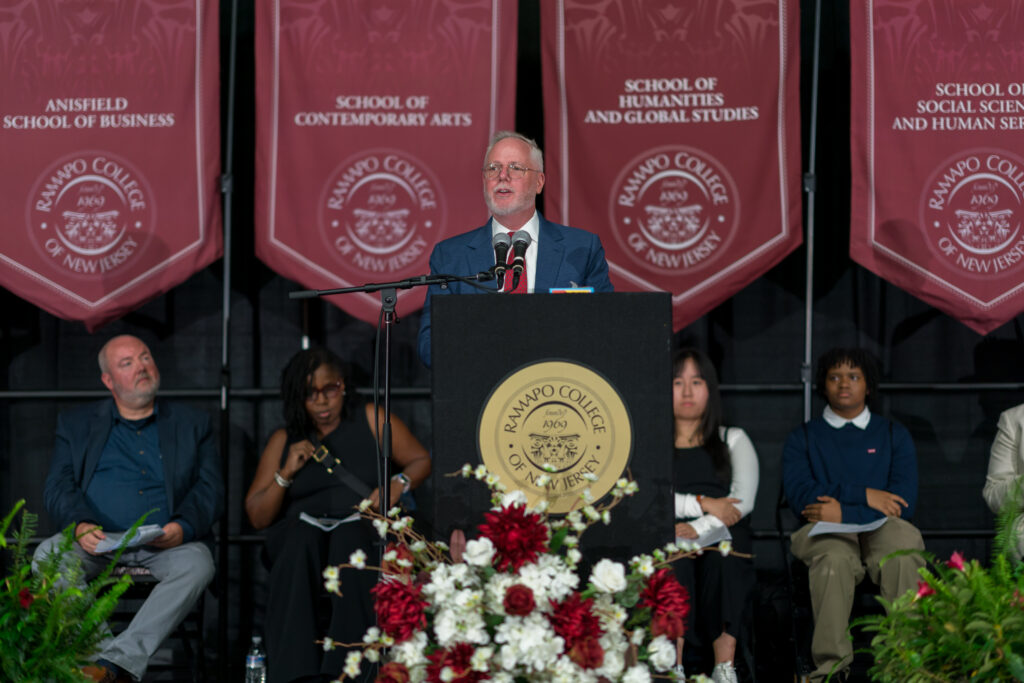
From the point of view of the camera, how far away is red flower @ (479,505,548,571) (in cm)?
216

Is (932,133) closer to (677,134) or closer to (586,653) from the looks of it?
(677,134)

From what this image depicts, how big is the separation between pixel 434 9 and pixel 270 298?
144cm

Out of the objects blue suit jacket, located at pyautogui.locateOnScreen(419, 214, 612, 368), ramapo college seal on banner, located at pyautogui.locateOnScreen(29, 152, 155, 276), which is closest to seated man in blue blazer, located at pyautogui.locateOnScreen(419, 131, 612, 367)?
blue suit jacket, located at pyautogui.locateOnScreen(419, 214, 612, 368)

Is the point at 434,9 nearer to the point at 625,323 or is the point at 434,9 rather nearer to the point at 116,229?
the point at 116,229

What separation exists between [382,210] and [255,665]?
5.93ft

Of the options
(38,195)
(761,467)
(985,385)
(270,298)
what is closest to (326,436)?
(270,298)

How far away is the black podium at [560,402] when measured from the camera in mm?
2402

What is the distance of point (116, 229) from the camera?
4605 millimetres

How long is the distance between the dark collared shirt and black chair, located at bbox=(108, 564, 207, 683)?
0.70ft

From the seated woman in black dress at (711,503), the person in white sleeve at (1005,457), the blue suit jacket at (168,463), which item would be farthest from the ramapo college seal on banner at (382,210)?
the person in white sleeve at (1005,457)

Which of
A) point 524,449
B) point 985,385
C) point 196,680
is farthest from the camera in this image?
point 985,385

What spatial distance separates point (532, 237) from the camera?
10.3 ft

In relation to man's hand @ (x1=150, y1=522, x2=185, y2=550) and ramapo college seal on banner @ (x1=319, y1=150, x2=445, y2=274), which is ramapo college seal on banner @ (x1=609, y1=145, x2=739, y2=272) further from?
man's hand @ (x1=150, y1=522, x2=185, y2=550)

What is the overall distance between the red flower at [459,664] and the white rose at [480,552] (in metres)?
0.15
